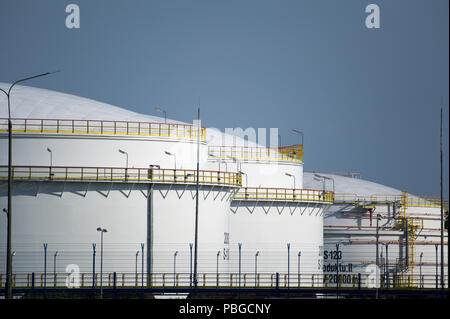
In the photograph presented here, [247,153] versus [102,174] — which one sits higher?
[247,153]

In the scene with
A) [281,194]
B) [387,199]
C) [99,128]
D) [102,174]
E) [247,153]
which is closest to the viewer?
[102,174]

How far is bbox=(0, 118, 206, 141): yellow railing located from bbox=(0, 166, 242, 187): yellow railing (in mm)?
2401

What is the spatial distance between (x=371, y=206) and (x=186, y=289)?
92.2ft

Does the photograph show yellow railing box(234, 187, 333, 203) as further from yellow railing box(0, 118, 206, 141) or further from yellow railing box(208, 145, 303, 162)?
yellow railing box(0, 118, 206, 141)

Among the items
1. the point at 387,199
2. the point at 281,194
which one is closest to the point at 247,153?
the point at 281,194

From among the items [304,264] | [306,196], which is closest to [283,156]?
[306,196]

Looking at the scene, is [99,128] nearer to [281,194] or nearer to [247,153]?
[281,194]

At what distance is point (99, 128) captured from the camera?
2045 inches

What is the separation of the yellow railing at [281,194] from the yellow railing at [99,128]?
6.49 m

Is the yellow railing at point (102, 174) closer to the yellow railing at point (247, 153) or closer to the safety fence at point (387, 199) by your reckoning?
the yellow railing at point (247, 153)

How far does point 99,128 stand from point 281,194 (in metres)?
14.0

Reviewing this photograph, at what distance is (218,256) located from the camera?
52125mm

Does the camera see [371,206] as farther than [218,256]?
Yes
